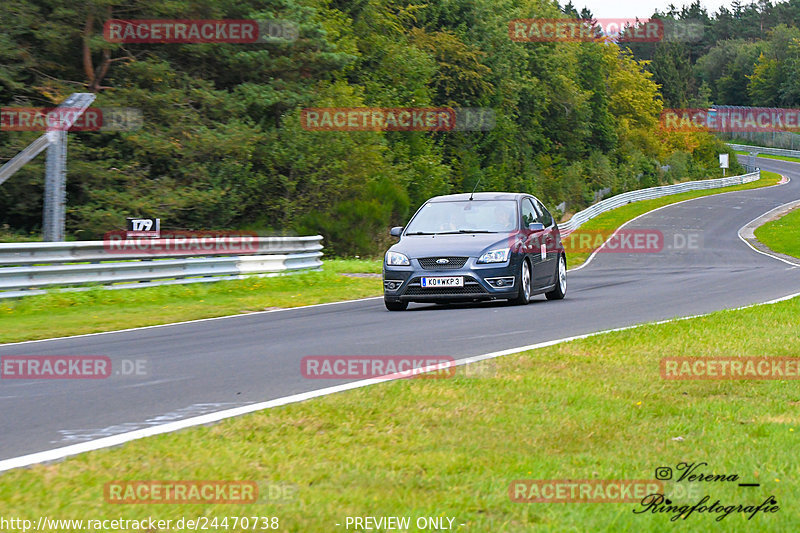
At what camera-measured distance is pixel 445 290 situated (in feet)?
47.2

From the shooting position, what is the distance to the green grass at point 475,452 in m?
4.14

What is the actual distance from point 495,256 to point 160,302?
5928mm

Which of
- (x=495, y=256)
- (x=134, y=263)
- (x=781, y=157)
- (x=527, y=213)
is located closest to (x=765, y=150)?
(x=781, y=157)

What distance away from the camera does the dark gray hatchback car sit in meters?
14.4

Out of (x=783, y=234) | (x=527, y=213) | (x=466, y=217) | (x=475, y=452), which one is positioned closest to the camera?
(x=475, y=452)

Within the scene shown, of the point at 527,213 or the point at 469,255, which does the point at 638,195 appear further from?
the point at 469,255

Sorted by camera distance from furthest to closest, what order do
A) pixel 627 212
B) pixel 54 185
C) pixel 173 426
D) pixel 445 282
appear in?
pixel 627 212 < pixel 54 185 < pixel 445 282 < pixel 173 426

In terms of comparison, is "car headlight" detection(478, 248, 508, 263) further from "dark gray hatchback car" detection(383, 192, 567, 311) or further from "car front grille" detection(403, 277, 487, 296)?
"car front grille" detection(403, 277, 487, 296)

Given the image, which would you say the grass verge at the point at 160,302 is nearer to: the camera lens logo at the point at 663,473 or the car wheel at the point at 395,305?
the car wheel at the point at 395,305

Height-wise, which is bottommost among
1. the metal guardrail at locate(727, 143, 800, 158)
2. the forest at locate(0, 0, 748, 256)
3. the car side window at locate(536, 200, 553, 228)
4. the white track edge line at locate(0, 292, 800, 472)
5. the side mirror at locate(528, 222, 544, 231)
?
the white track edge line at locate(0, 292, 800, 472)

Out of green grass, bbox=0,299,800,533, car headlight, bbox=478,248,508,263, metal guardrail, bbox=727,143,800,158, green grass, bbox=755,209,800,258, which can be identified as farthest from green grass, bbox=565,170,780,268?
metal guardrail, bbox=727,143,800,158

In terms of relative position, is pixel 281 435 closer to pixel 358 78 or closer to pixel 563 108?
pixel 358 78

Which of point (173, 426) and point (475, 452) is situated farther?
point (173, 426)

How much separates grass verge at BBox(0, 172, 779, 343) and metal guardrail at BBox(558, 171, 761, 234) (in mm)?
27144
